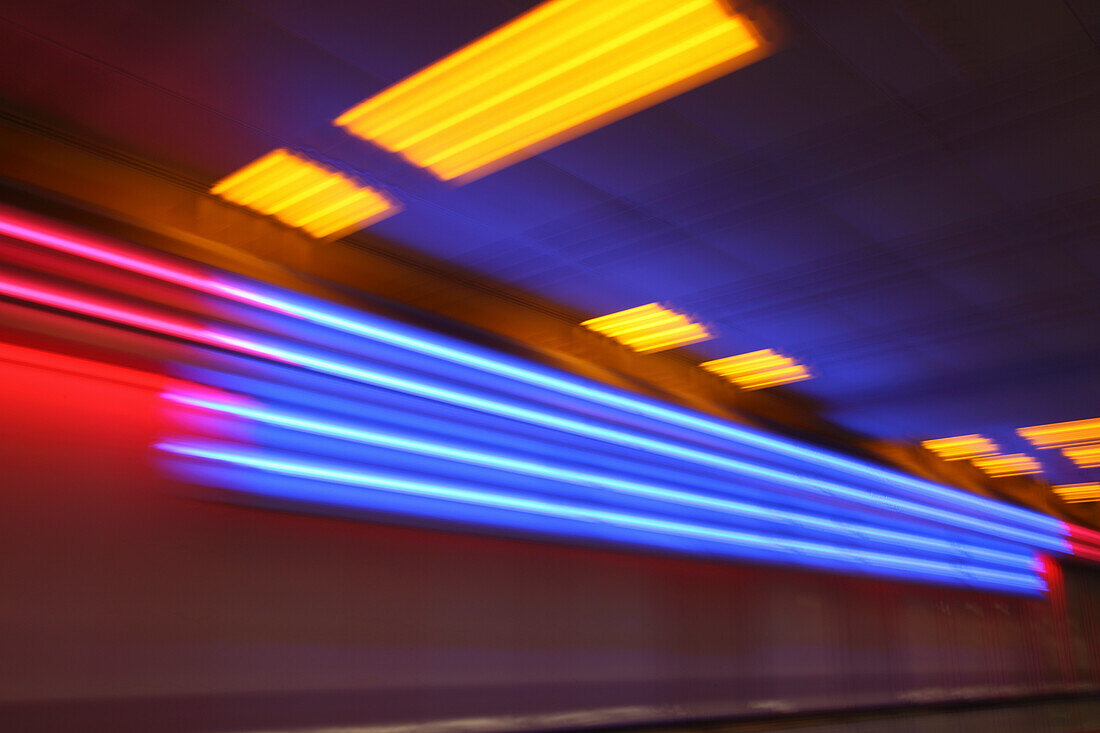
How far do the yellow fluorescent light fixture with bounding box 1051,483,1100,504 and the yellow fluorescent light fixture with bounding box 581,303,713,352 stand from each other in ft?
27.5

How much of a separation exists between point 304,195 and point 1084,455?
31.0 ft

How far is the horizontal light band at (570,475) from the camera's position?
4.07m

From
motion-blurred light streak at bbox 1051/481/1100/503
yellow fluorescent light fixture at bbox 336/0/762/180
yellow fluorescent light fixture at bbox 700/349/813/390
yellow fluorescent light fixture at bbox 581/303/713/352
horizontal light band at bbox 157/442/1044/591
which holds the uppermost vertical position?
motion-blurred light streak at bbox 1051/481/1100/503

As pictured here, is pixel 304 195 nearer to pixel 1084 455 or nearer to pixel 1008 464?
pixel 1084 455

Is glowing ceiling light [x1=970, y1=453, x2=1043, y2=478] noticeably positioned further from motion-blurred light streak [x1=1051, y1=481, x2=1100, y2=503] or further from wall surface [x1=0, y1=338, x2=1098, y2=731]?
wall surface [x1=0, y1=338, x2=1098, y2=731]

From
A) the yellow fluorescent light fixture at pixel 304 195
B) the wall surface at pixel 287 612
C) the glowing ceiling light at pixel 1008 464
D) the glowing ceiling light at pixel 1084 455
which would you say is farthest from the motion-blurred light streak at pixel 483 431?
the glowing ceiling light at pixel 1008 464

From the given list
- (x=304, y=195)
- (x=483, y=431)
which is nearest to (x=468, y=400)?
(x=483, y=431)

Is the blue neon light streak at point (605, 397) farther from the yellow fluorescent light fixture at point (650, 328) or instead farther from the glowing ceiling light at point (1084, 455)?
the glowing ceiling light at point (1084, 455)

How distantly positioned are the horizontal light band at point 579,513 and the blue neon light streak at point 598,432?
0.43 m

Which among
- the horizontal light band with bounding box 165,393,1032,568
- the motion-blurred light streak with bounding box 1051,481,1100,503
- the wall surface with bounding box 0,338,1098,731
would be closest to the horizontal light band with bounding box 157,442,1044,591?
the horizontal light band with bounding box 165,393,1032,568

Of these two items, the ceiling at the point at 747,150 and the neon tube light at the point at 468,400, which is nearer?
the ceiling at the point at 747,150

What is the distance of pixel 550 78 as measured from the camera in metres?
3.43

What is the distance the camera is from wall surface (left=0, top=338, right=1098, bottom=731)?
12.2ft

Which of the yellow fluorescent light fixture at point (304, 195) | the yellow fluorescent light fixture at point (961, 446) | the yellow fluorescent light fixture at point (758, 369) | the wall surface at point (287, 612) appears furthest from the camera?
the yellow fluorescent light fixture at point (961, 446)
